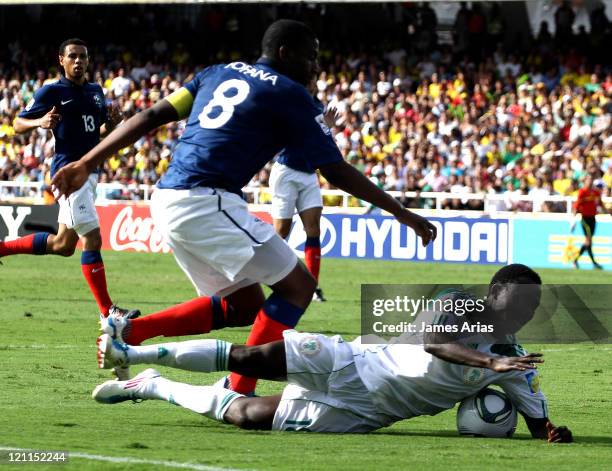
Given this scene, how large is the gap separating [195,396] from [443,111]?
2506 centimetres

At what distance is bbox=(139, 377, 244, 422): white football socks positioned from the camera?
774cm

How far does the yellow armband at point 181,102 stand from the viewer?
790 cm

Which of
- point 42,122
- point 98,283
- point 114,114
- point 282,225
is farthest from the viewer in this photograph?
point 282,225

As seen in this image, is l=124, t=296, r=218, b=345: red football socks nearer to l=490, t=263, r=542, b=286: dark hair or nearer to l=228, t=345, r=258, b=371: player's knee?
l=228, t=345, r=258, b=371: player's knee

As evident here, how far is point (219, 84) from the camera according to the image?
310 inches

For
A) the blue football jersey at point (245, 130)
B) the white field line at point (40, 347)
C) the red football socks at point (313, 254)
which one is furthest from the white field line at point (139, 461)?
the red football socks at point (313, 254)

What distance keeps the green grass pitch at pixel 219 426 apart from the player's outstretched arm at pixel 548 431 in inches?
3.1

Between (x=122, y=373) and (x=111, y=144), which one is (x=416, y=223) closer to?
(x=111, y=144)

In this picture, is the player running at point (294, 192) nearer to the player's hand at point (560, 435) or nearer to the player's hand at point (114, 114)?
the player's hand at point (114, 114)

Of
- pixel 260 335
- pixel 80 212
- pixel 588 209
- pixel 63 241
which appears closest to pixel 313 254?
pixel 80 212

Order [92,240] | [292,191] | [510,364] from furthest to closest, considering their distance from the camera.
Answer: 1. [292,191]
2. [92,240]
3. [510,364]

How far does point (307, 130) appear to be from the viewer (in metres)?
7.72

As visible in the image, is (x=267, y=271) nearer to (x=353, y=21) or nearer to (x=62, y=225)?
(x=62, y=225)

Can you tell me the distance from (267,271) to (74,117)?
20.5 feet
